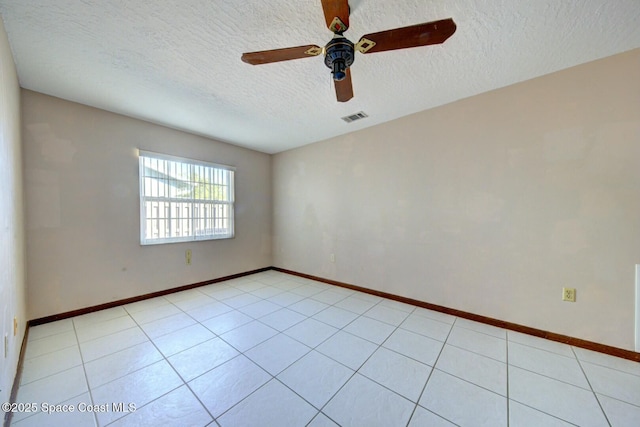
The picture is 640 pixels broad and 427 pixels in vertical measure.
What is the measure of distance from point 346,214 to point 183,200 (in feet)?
8.28

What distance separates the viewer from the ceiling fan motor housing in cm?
131

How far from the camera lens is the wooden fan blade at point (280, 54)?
1.32 m

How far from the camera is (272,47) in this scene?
1716 millimetres

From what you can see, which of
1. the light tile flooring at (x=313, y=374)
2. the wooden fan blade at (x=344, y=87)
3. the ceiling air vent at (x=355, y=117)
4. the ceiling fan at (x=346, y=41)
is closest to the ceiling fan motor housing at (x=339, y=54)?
the ceiling fan at (x=346, y=41)

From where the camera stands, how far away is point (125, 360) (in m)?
1.76

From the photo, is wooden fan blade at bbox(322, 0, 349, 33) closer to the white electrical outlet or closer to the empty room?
the empty room

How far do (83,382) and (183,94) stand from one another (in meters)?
2.54

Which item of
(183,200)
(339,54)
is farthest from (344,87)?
(183,200)

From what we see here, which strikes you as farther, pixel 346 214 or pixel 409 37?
pixel 346 214

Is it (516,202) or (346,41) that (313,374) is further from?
(516,202)

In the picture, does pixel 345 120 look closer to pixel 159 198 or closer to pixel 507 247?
pixel 507 247

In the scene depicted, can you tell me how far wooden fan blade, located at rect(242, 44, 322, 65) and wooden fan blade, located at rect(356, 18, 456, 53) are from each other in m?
0.28

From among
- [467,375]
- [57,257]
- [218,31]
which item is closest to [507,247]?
[467,375]

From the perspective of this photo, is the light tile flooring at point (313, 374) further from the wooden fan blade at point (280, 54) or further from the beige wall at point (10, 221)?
the wooden fan blade at point (280, 54)
